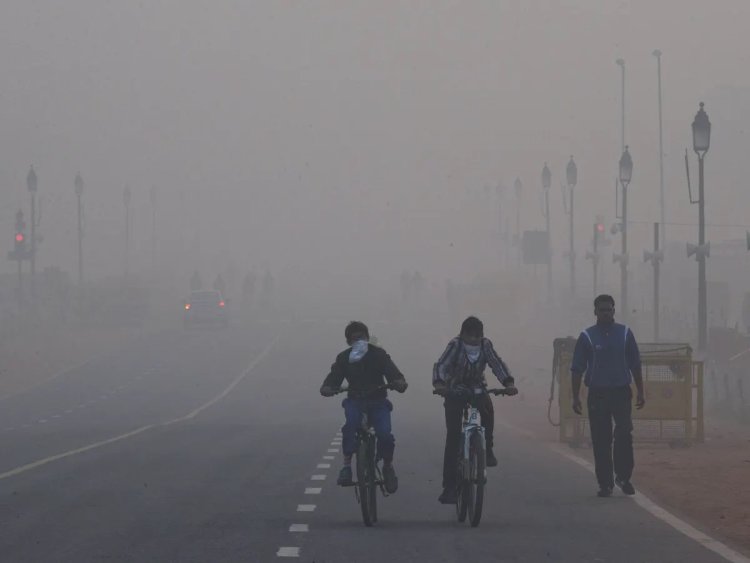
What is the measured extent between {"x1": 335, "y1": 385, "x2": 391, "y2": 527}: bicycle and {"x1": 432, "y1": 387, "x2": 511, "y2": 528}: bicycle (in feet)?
2.33

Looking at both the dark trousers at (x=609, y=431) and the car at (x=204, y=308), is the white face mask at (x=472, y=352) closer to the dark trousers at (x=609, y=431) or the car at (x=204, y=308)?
the dark trousers at (x=609, y=431)

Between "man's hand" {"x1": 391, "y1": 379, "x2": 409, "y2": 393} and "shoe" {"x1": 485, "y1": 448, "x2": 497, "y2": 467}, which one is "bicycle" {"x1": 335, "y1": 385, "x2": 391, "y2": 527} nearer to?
"man's hand" {"x1": 391, "y1": 379, "x2": 409, "y2": 393}

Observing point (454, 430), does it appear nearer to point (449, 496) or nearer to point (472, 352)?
point (449, 496)

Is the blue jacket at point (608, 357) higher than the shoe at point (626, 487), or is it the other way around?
the blue jacket at point (608, 357)

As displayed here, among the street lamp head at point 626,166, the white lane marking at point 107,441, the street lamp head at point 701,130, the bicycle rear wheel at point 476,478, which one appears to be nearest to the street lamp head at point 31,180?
the white lane marking at point 107,441

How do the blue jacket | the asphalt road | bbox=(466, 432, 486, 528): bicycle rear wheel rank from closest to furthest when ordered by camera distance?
1. the asphalt road
2. bbox=(466, 432, 486, 528): bicycle rear wheel
3. the blue jacket

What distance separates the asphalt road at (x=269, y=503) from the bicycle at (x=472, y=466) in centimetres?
18

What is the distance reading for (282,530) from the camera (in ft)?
41.1

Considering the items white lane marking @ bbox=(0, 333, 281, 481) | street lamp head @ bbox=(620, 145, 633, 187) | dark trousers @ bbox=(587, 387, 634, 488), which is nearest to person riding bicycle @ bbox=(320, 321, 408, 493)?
dark trousers @ bbox=(587, 387, 634, 488)

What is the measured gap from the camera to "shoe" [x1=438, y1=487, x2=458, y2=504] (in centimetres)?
1344

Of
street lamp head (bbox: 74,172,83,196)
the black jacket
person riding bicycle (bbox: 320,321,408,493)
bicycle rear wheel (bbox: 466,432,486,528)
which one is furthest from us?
street lamp head (bbox: 74,172,83,196)

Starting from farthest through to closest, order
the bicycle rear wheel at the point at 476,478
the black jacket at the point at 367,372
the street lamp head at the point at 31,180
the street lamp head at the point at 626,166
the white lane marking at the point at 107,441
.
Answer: the street lamp head at the point at 31,180 < the street lamp head at the point at 626,166 < the white lane marking at the point at 107,441 < the black jacket at the point at 367,372 < the bicycle rear wheel at the point at 476,478

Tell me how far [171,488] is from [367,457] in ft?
12.7

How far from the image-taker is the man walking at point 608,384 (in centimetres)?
1537
